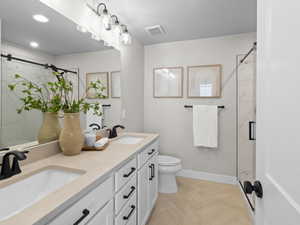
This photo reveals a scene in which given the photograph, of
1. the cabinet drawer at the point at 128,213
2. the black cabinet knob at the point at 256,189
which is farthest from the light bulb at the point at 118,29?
the black cabinet knob at the point at 256,189

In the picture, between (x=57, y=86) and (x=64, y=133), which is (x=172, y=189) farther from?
(x=57, y=86)

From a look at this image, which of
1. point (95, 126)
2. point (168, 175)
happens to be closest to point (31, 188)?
point (95, 126)

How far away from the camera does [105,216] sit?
0.87 metres

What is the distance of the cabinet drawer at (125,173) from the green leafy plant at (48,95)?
1.95ft

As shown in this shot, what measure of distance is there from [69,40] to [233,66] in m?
2.22

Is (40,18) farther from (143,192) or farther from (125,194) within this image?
(143,192)

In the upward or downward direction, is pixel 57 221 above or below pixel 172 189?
above

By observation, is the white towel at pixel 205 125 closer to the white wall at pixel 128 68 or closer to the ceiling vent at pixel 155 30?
the white wall at pixel 128 68

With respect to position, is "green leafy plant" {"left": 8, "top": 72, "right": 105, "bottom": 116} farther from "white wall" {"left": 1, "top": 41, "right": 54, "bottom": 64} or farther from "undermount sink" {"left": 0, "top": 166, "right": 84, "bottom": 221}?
"undermount sink" {"left": 0, "top": 166, "right": 84, "bottom": 221}

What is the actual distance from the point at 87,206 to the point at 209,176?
227 centimetres

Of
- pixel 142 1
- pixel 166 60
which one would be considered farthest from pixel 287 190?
pixel 166 60

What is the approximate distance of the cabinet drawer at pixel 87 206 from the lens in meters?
0.63

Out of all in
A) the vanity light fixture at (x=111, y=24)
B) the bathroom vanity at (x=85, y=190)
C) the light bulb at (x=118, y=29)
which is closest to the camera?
the bathroom vanity at (x=85, y=190)

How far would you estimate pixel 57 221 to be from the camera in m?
0.59
